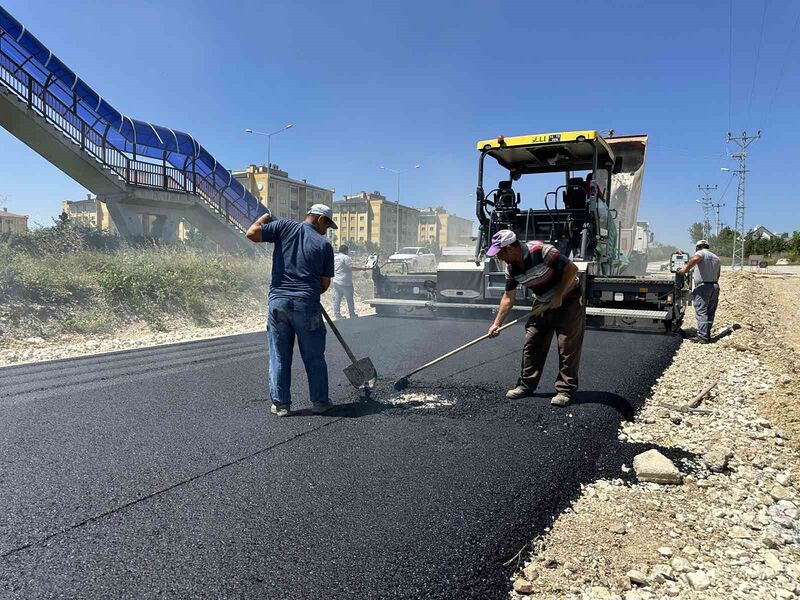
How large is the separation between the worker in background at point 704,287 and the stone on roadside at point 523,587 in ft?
22.6

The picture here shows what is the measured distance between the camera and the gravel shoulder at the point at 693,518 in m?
Result: 2.07

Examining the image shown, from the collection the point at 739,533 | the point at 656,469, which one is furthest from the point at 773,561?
the point at 656,469

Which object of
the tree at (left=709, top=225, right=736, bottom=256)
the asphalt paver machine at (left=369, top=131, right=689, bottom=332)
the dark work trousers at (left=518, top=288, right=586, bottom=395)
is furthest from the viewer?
the tree at (left=709, top=225, right=736, bottom=256)

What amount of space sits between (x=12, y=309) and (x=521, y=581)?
8.64 m

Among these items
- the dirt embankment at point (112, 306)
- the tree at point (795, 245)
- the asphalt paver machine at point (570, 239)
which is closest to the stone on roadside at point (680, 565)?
the asphalt paver machine at point (570, 239)

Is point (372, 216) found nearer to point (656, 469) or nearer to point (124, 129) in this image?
point (124, 129)

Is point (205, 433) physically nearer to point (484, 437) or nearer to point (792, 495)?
point (484, 437)

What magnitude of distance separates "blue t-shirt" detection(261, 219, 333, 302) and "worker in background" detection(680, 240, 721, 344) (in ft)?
19.8

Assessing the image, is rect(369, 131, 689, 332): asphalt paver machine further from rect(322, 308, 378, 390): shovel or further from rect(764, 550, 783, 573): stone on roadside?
rect(764, 550, 783, 573): stone on roadside

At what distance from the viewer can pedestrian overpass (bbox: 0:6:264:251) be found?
13094 millimetres

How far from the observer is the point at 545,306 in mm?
4312

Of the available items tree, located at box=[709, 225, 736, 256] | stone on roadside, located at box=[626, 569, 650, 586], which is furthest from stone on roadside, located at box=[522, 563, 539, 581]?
tree, located at box=[709, 225, 736, 256]

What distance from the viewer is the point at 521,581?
2.04 m

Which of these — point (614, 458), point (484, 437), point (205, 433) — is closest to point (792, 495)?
point (614, 458)
